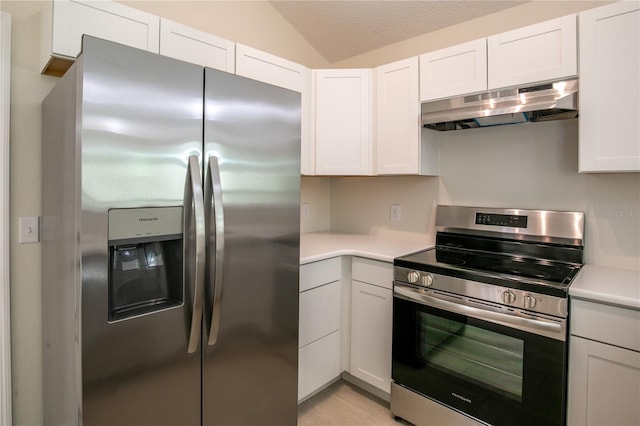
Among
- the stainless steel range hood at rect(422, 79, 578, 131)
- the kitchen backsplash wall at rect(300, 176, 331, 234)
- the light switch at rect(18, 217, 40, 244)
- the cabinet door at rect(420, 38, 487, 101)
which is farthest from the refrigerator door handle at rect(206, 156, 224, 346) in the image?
the kitchen backsplash wall at rect(300, 176, 331, 234)

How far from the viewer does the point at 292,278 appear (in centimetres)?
164

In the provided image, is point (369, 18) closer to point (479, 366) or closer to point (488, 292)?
point (488, 292)

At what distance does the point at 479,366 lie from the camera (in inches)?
66.9

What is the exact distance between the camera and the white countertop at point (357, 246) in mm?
2109

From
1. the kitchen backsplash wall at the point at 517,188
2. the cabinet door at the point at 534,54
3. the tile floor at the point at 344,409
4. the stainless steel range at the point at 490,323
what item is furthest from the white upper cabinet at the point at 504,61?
the tile floor at the point at 344,409

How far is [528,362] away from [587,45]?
4.88 ft

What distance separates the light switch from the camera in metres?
1.60

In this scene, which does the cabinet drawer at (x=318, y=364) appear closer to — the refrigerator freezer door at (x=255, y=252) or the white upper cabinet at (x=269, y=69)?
the refrigerator freezer door at (x=255, y=252)

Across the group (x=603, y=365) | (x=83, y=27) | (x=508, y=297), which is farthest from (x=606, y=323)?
(x=83, y=27)

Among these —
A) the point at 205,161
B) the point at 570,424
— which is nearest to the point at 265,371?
the point at 205,161

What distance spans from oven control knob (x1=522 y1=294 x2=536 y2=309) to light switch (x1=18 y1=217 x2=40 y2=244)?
2218 mm

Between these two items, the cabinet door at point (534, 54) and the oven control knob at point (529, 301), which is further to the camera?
the cabinet door at point (534, 54)

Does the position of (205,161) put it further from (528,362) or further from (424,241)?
(424,241)

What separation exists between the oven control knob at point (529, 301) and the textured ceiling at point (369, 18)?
1748 millimetres
